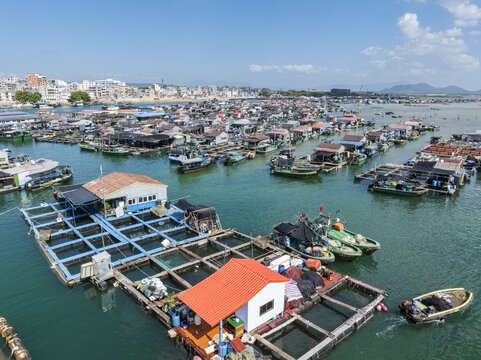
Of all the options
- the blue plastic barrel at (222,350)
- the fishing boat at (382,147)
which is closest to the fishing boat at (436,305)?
the blue plastic barrel at (222,350)

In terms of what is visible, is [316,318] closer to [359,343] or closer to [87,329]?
[359,343]

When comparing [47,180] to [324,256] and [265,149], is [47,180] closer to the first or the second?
[324,256]

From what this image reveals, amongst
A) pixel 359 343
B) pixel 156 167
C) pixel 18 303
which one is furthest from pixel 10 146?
pixel 359 343

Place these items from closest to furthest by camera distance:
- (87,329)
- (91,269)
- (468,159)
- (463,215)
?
(87,329)
(91,269)
(463,215)
(468,159)

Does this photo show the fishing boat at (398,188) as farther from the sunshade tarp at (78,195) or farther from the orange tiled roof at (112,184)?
the sunshade tarp at (78,195)

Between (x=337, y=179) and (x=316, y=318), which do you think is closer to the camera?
(x=316, y=318)

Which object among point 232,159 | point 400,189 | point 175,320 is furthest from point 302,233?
point 232,159

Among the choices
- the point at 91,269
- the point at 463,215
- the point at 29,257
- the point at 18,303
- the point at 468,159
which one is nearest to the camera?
the point at 18,303
